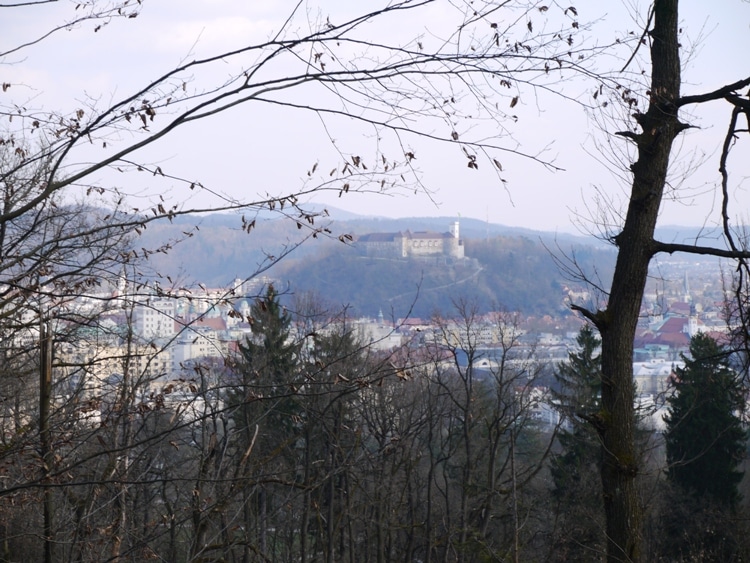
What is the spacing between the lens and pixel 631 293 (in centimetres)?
499

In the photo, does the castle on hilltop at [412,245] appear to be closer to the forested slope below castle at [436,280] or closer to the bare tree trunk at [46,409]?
the forested slope below castle at [436,280]

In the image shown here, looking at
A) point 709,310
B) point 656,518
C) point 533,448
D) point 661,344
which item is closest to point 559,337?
point 661,344

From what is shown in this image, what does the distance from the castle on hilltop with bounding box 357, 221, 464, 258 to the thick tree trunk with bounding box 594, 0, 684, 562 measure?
206 feet

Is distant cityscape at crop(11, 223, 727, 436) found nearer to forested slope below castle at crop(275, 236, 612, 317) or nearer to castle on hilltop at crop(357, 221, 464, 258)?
castle on hilltop at crop(357, 221, 464, 258)

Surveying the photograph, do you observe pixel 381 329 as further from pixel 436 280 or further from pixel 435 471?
pixel 436 280

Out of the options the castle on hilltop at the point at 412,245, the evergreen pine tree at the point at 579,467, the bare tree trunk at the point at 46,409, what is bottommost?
the evergreen pine tree at the point at 579,467

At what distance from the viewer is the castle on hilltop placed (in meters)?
72.7

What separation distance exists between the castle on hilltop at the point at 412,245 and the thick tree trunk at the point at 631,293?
6281 centimetres

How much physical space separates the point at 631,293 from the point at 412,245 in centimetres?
7764

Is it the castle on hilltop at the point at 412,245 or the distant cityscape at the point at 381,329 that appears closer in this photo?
the distant cityscape at the point at 381,329

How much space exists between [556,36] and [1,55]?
8.74ft

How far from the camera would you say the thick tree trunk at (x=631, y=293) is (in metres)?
4.83

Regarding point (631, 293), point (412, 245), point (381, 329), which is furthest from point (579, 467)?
point (412, 245)

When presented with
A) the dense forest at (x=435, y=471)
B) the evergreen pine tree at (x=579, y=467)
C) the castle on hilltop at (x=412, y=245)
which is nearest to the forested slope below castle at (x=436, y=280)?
the castle on hilltop at (x=412, y=245)
